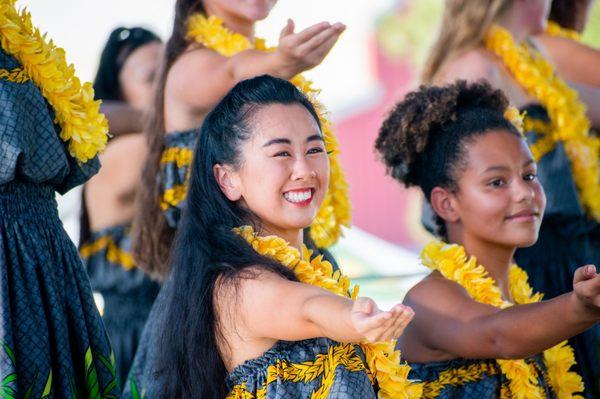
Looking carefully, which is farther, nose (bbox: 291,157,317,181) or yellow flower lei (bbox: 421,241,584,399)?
yellow flower lei (bbox: 421,241,584,399)

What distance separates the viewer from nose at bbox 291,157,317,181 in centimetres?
220

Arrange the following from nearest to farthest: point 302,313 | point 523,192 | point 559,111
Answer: point 302,313 < point 523,192 < point 559,111

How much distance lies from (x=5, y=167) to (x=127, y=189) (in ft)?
6.02

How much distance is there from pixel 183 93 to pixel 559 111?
47.7 inches

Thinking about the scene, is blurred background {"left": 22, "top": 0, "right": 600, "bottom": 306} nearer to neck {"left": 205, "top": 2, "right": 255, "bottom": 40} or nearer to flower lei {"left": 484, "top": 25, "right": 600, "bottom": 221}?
flower lei {"left": 484, "top": 25, "right": 600, "bottom": 221}

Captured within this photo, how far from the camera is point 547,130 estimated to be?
3.30 metres

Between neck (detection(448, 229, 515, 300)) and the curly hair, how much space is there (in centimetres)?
15

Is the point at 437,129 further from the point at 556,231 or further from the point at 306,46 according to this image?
the point at 556,231

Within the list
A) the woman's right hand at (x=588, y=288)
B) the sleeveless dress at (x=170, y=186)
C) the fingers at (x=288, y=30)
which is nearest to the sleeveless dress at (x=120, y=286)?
the sleeveless dress at (x=170, y=186)

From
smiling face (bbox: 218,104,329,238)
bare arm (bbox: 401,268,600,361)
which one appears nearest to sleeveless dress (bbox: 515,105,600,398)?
bare arm (bbox: 401,268,600,361)

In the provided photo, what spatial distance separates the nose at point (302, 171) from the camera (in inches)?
86.4

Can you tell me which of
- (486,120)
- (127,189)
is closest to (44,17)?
(127,189)

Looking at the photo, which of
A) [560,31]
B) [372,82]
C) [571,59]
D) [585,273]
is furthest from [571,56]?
[372,82]

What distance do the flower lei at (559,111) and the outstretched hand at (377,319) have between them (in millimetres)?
1680
